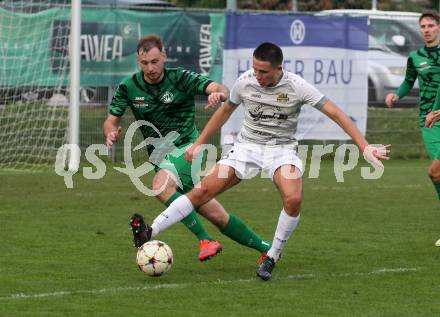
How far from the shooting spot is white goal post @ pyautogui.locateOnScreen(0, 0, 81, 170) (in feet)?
55.8

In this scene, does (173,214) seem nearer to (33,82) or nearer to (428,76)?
(428,76)

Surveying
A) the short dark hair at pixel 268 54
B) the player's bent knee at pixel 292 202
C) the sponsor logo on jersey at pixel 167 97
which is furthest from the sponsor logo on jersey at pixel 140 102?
the player's bent knee at pixel 292 202

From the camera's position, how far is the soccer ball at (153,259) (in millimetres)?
8453

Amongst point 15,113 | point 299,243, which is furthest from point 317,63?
point 299,243

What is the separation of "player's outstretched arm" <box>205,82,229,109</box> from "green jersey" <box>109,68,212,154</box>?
20 cm

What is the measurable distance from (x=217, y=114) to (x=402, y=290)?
78.6 inches

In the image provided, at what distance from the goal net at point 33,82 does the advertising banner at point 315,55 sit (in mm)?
2967

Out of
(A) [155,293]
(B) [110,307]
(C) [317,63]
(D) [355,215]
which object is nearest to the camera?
(B) [110,307]

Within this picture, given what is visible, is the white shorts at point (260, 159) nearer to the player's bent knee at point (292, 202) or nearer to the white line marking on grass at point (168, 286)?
the player's bent knee at point (292, 202)

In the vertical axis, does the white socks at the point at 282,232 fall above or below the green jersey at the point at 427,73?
below

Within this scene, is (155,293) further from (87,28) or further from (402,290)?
(87,28)

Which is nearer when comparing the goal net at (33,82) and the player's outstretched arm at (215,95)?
the player's outstretched arm at (215,95)

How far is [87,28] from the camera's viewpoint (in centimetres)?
1825

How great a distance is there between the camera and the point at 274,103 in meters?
8.87
